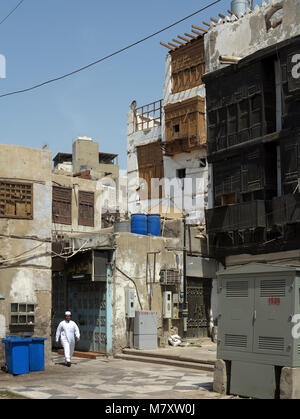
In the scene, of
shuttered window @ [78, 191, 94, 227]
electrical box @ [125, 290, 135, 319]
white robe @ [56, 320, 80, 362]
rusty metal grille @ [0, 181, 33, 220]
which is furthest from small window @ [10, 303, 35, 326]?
shuttered window @ [78, 191, 94, 227]

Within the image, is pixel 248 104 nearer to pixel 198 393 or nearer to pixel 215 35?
pixel 215 35

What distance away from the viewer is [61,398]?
474 inches

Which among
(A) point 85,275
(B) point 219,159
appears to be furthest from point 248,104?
(A) point 85,275

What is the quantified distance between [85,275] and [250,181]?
913 cm

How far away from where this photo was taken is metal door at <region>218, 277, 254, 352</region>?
12.1m

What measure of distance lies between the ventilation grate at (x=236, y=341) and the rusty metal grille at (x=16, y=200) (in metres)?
8.36

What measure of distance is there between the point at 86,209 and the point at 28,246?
2136 centimetres

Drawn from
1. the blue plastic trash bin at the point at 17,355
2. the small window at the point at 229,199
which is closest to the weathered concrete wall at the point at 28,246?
the blue plastic trash bin at the point at 17,355

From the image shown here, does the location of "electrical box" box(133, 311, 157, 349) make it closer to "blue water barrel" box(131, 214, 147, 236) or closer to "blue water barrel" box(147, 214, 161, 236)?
"blue water barrel" box(131, 214, 147, 236)

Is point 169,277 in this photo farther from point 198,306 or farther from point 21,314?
point 21,314

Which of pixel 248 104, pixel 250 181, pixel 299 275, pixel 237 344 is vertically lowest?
pixel 237 344

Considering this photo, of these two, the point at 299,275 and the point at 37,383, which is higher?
the point at 299,275

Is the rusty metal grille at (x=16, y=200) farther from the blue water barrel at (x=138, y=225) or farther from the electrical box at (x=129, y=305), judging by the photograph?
the blue water barrel at (x=138, y=225)

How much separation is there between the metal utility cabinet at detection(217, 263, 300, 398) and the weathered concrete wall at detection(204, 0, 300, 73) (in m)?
17.4
